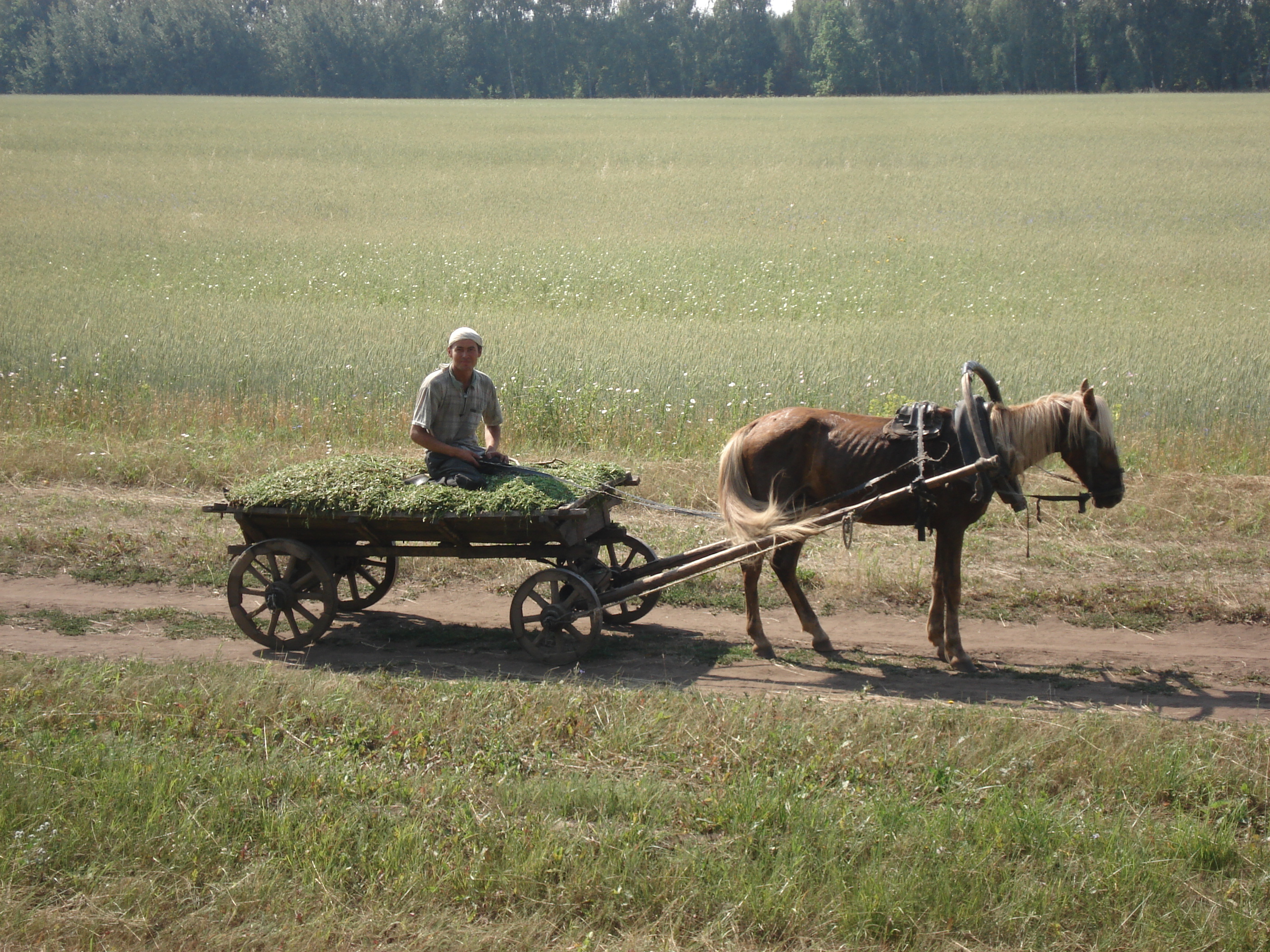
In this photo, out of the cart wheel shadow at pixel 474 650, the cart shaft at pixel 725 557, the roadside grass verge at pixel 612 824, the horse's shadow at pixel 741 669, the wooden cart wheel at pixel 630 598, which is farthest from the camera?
the wooden cart wheel at pixel 630 598

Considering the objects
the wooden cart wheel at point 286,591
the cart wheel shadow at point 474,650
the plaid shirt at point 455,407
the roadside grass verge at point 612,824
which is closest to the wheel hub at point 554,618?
the cart wheel shadow at point 474,650

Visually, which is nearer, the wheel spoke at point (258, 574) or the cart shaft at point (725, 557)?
the cart shaft at point (725, 557)

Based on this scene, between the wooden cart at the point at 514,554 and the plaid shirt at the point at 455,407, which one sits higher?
the plaid shirt at the point at 455,407

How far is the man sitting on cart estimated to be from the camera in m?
6.25

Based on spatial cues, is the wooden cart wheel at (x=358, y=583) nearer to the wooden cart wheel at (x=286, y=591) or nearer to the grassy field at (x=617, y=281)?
the wooden cart wheel at (x=286, y=591)

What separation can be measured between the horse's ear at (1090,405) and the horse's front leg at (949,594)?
0.96 meters

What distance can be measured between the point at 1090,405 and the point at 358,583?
547cm

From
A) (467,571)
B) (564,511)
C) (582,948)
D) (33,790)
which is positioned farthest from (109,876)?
(467,571)

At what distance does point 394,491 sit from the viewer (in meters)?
6.15

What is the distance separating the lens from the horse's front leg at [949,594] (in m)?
6.12

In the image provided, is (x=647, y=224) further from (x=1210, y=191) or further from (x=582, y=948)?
(x=582, y=948)

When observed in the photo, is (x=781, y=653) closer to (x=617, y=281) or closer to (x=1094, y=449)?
(x=1094, y=449)

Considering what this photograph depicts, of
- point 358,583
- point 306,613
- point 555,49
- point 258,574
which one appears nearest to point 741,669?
point 306,613

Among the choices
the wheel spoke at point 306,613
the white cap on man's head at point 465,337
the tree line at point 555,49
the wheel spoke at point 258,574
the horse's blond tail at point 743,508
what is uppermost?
the tree line at point 555,49
